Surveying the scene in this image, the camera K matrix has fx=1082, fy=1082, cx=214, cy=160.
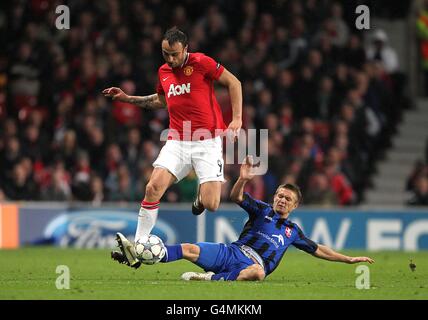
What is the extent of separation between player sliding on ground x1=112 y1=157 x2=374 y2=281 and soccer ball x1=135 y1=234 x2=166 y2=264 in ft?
0.76

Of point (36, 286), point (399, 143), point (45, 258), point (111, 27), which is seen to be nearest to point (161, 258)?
point (36, 286)

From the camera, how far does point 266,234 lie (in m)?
10.6

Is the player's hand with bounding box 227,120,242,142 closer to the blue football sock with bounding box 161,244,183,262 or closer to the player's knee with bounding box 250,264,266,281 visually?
the blue football sock with bounding box 161,244,183,262

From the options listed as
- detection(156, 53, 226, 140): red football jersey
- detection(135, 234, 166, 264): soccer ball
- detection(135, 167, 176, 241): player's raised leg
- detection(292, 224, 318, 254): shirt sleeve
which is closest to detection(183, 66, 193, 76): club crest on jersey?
detection(156, 53, 226, 140): red football jersey

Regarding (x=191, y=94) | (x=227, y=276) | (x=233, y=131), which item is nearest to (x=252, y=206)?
(x=227, y=276)

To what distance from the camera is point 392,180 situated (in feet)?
69.1

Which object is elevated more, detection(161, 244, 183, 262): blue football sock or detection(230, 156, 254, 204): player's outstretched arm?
detection(230, 156, 254, 204): player's outstretched arm

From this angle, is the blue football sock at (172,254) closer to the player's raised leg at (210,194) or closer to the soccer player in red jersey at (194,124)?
the soccer player in red jersey at (194,124)

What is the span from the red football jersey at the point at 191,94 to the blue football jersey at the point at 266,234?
90 centimetres

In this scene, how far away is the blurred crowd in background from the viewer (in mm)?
18641

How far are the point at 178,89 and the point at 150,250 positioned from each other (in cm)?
174

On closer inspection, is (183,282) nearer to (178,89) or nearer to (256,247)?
(256,247)

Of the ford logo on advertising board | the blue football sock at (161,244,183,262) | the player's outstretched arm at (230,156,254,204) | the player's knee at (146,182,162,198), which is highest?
the player's outstretched arm at (230,156,254,204)
